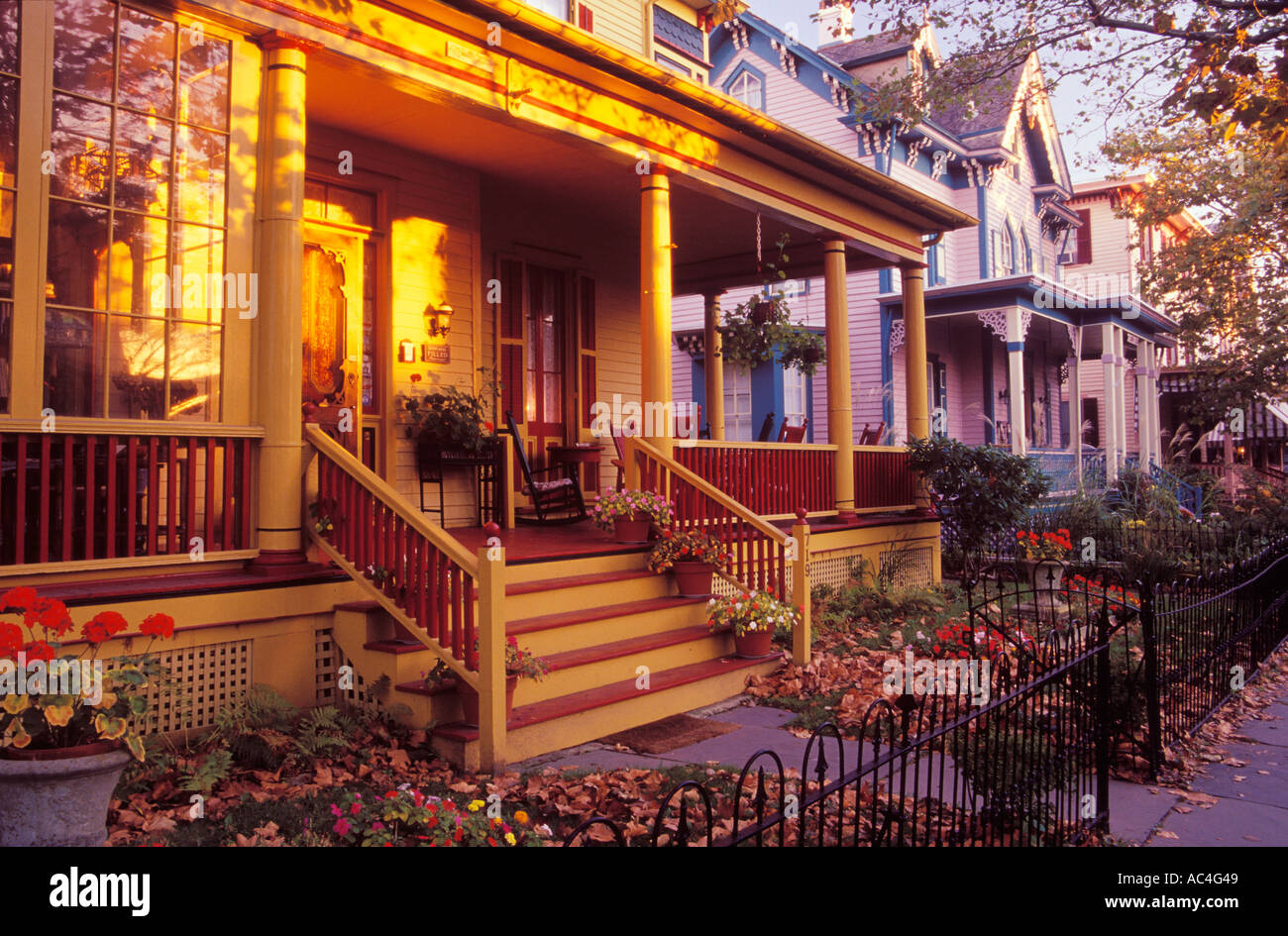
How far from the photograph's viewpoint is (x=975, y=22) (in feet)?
31.9

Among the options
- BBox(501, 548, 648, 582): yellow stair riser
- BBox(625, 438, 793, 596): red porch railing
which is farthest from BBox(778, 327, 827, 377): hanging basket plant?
BBox(501, 548, 648, 582): yellow stair riser

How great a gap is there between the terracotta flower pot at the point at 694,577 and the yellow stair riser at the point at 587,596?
0.12m

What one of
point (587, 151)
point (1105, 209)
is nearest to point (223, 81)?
point (587, 151)

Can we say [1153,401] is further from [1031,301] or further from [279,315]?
[279,315]

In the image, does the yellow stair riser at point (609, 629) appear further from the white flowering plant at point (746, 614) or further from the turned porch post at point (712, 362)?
the turned porch post at point (712, 362)

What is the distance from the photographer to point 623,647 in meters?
6.32

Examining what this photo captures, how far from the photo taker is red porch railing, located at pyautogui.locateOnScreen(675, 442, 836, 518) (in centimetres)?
871

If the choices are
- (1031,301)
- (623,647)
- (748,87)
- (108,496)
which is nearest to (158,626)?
(108,496)

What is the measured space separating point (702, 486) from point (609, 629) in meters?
1.77

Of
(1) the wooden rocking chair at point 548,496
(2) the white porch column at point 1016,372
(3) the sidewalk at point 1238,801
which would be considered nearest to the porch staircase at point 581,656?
(1) the wooden rocking chair at point 548,496

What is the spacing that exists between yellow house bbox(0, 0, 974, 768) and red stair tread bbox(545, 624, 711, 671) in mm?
27

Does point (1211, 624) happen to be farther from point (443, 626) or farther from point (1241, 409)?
point (1241, 409)

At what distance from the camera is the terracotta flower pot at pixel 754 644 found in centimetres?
706
